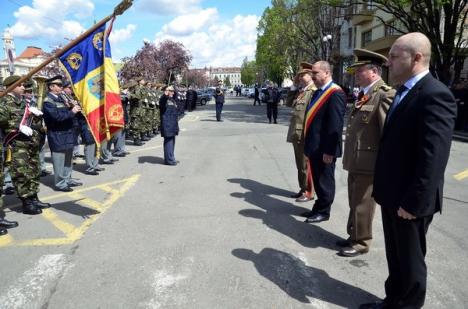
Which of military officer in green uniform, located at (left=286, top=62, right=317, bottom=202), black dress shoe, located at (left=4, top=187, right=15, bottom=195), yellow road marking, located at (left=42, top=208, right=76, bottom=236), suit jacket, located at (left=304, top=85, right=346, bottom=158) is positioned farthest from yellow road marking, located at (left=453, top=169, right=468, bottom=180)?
black dress shoe, located at (left=4, top=187, right=15, bottom=195)

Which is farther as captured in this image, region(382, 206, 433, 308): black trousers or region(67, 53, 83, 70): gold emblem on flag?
region(67, 53, 83, 70): gold emblem on flag

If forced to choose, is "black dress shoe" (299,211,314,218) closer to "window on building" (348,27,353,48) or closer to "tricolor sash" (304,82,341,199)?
"tricolor sash" (304,82,341,199)

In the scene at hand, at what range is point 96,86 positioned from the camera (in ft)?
15.3

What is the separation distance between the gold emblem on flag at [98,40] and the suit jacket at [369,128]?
314 centimetres

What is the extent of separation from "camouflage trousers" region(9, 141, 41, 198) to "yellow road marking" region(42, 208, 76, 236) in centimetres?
34

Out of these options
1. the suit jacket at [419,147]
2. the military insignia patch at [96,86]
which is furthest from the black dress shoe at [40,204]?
the suit jacket at [419,147]

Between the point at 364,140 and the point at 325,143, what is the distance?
3.11ft

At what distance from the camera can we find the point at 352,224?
3.91m

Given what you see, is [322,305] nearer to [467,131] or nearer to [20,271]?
[20,271]

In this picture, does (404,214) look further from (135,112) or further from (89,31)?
(135,112)

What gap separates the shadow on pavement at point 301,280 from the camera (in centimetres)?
311

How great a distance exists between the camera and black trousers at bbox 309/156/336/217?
4.81 m

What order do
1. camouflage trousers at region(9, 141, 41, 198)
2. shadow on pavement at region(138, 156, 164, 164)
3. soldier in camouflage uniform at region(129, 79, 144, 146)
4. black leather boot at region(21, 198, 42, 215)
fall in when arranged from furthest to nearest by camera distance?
soldier in camouflage uniform at region(129, 79, 144, 146) < shadow on pavement at region(138, 156, 164, 164) < black leather boot at region(21, 198, 42, 215) < camouflage trousers at region(9, 141, 41, 198)

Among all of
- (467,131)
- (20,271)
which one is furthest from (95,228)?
(467,131)
